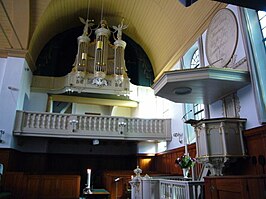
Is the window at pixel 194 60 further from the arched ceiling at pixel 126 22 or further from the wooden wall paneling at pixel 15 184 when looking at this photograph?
the wooden wall paneling at pixel 15 184

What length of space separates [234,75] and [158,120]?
5567 mm

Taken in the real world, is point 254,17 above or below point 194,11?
below

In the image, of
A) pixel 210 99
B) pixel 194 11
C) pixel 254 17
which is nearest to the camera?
pixel 254 17

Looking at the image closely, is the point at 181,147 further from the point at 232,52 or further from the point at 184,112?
the point at 232,52

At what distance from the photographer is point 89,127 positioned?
10008 millimetres

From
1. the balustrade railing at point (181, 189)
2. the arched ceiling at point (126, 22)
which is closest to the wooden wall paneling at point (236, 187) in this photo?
the balustrade railing at point (181, 189)

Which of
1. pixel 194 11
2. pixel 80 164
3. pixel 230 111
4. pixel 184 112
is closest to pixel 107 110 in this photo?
pixel 80 164

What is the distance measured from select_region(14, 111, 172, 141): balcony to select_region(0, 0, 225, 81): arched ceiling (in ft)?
9.26

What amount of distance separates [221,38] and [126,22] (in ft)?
22.4

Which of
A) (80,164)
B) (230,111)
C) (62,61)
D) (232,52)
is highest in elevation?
(62,61)

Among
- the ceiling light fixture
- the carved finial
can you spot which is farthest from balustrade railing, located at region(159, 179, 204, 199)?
the carved finial

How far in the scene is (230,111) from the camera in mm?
6270

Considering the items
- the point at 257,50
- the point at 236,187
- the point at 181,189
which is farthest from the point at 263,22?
the point at 181,189

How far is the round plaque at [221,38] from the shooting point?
6.47 meters
